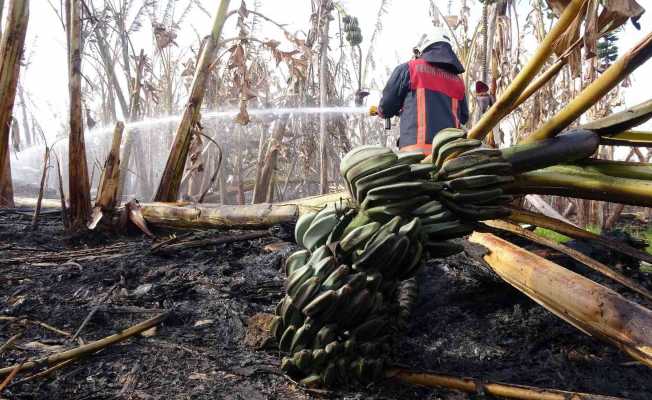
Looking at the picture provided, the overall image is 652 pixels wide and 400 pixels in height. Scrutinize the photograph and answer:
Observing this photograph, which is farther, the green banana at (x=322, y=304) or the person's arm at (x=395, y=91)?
the person's arm at (x=395, y=91)

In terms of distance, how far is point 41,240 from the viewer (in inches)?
91.0

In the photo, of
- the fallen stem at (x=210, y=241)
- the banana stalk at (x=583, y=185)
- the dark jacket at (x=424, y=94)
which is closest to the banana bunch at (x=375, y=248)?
the banana stalk at (x=583, y=185)

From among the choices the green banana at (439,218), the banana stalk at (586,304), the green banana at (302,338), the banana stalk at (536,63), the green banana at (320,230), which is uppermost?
the banana stalk at (536,63)

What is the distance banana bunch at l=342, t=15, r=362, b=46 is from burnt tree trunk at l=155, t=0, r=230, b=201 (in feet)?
13.3

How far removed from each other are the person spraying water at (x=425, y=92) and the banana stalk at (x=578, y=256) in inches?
58.2

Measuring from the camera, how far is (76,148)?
2348 mm

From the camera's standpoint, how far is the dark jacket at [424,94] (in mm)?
3236

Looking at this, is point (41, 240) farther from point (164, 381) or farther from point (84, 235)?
point (164, 381)

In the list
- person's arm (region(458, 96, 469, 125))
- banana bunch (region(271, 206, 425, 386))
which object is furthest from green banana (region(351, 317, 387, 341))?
person's arm (region(458, 96, 469, 125))

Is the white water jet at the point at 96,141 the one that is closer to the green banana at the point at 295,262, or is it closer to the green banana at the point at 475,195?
the green banana at the point at 295,262

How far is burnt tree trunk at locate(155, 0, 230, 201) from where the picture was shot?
259 cm

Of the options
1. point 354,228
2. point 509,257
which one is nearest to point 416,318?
point 509,257

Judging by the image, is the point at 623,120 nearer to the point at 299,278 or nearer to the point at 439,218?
the point at 439,218

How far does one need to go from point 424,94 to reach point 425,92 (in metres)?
0.02
